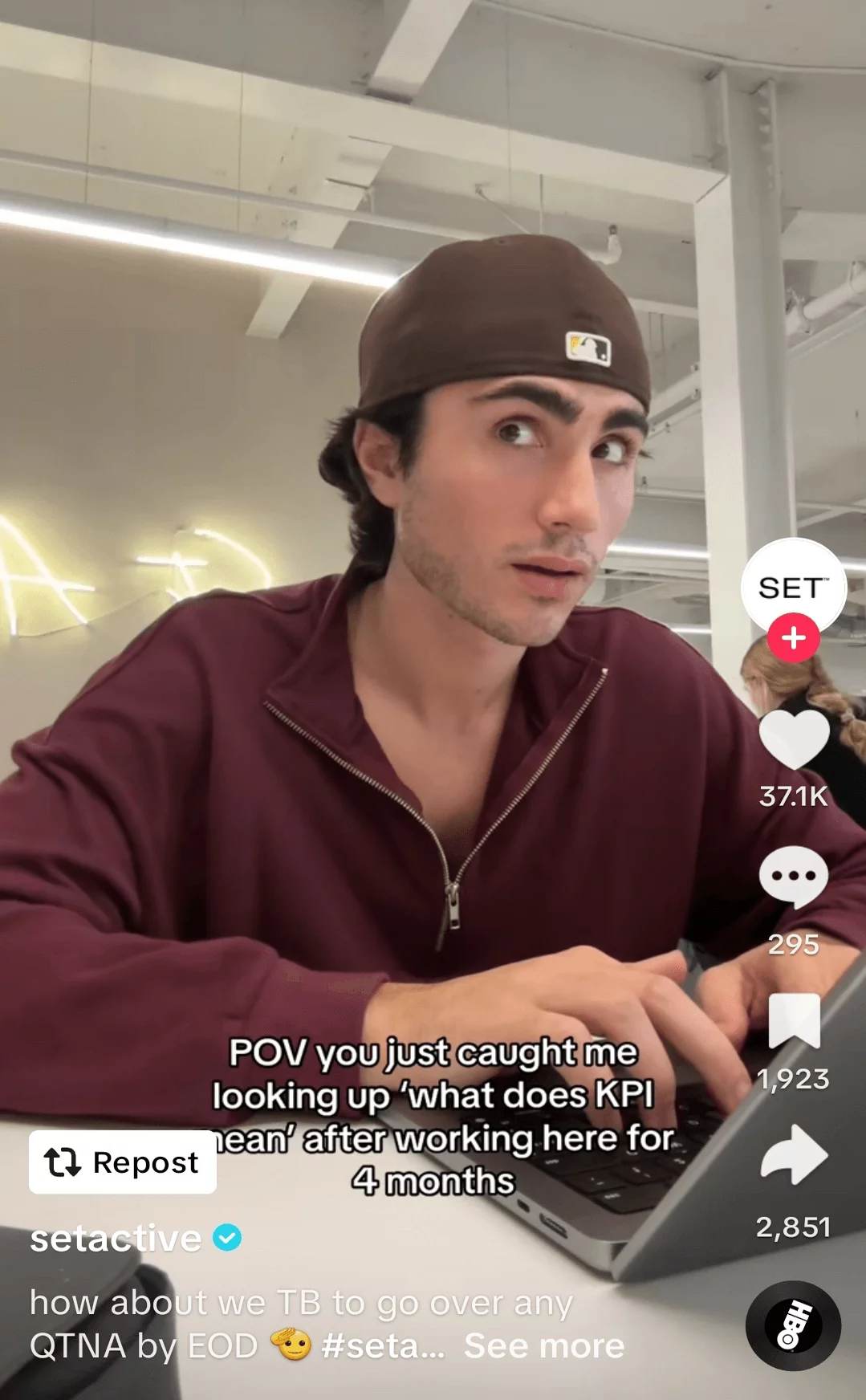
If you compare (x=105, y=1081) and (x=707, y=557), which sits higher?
(x=707, y=557)

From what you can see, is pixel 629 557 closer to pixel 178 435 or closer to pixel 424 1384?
pixel 178 435

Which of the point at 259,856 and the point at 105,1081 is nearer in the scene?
the point at 105,1081

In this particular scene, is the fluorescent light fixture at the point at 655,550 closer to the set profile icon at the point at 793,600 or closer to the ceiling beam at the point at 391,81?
the set profile icon at the point at 793,600

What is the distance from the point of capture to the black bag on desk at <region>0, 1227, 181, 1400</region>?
19 centimetres

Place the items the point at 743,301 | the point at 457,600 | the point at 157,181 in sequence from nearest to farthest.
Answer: the point at 457,600 < the point at 743,301 < the point at 157,181

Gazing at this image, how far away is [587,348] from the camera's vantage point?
1.67 feet

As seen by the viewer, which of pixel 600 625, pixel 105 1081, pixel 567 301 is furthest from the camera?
pixel 600 625

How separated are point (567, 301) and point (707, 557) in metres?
0.19

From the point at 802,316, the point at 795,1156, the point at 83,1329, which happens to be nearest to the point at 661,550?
the point at 802,316

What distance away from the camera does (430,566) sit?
0.55 meters

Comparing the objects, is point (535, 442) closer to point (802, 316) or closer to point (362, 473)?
point (362, 473)

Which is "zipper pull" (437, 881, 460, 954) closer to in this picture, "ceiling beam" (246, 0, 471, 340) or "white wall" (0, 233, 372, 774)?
"white wall" (0, 233, 372, 774)

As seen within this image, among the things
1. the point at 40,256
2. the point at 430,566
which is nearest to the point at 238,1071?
the point at 430,566

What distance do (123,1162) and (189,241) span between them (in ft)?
4.54
